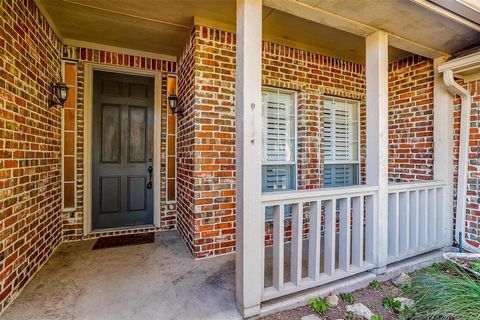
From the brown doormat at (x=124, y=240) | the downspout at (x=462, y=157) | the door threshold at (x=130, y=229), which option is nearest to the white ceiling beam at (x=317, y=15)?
the downspout at (x=462, y=157)

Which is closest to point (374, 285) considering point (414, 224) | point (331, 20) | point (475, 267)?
point (475, 267)

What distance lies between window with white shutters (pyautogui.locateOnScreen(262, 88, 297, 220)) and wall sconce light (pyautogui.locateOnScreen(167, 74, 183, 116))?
1.23 m

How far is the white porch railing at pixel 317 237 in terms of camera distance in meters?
1.96

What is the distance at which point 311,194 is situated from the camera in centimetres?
209

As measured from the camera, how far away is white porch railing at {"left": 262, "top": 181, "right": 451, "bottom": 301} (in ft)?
6.52

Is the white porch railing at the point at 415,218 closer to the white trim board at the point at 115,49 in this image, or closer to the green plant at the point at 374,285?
the green plant at the point at 374,285

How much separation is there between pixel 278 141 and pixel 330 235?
151 cm

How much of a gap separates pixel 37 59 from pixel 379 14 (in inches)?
128

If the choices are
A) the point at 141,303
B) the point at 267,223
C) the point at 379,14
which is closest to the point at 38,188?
the point at 141,303

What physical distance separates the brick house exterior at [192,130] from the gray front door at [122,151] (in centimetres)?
27

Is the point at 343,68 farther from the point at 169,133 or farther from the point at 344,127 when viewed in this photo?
the point at 169,133

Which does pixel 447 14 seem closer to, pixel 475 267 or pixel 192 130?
pixel 475 267

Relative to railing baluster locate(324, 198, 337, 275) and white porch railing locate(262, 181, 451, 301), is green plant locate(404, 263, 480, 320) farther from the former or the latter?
railing baluster locate(324, 198, 337, 275)

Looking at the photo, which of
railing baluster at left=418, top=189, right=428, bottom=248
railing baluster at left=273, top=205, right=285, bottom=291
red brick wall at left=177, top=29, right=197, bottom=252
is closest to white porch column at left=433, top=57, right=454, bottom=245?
railing baluster at left=418, top=189, right=428, bottom=248
